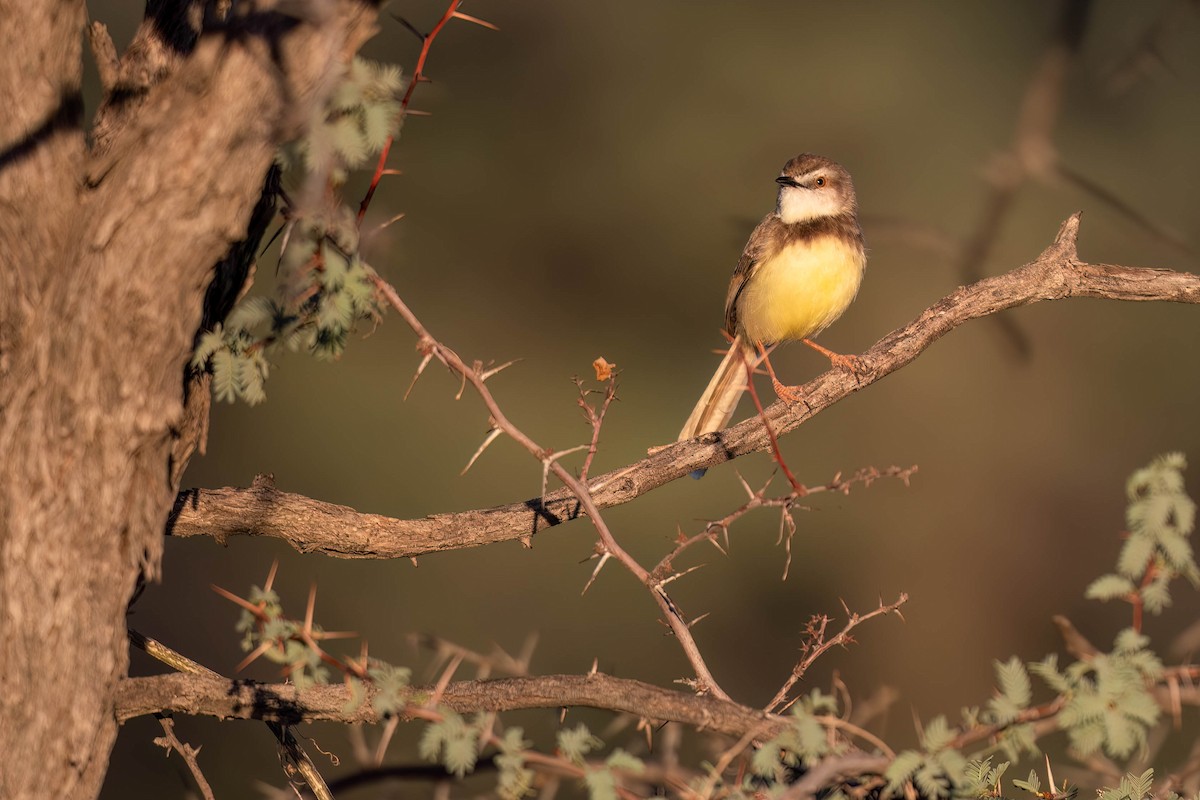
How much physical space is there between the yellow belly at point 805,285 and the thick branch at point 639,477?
169 cm

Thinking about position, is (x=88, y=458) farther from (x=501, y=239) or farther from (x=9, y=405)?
(x=501, y=239)

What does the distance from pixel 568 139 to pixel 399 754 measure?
337 inches

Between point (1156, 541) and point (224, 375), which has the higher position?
point (1156, 541)

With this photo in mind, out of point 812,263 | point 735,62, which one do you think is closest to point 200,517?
point 812,263

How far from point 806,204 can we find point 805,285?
0.60m

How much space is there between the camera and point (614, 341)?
53.9 ft

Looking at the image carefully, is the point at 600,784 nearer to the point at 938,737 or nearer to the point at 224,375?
the point at 938,737

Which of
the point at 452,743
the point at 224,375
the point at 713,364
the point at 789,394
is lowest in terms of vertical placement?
the point at 452,743

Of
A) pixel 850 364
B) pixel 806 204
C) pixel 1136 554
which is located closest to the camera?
pixel 1136 554

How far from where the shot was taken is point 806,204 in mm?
6883

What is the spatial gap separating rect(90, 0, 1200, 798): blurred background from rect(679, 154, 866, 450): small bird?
7.64 meters

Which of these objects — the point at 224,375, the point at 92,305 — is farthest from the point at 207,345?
the point at 92,305

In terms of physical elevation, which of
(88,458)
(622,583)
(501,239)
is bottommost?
(88,458)

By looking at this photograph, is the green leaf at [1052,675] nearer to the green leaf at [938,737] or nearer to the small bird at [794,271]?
the green leaf at [938,737]
